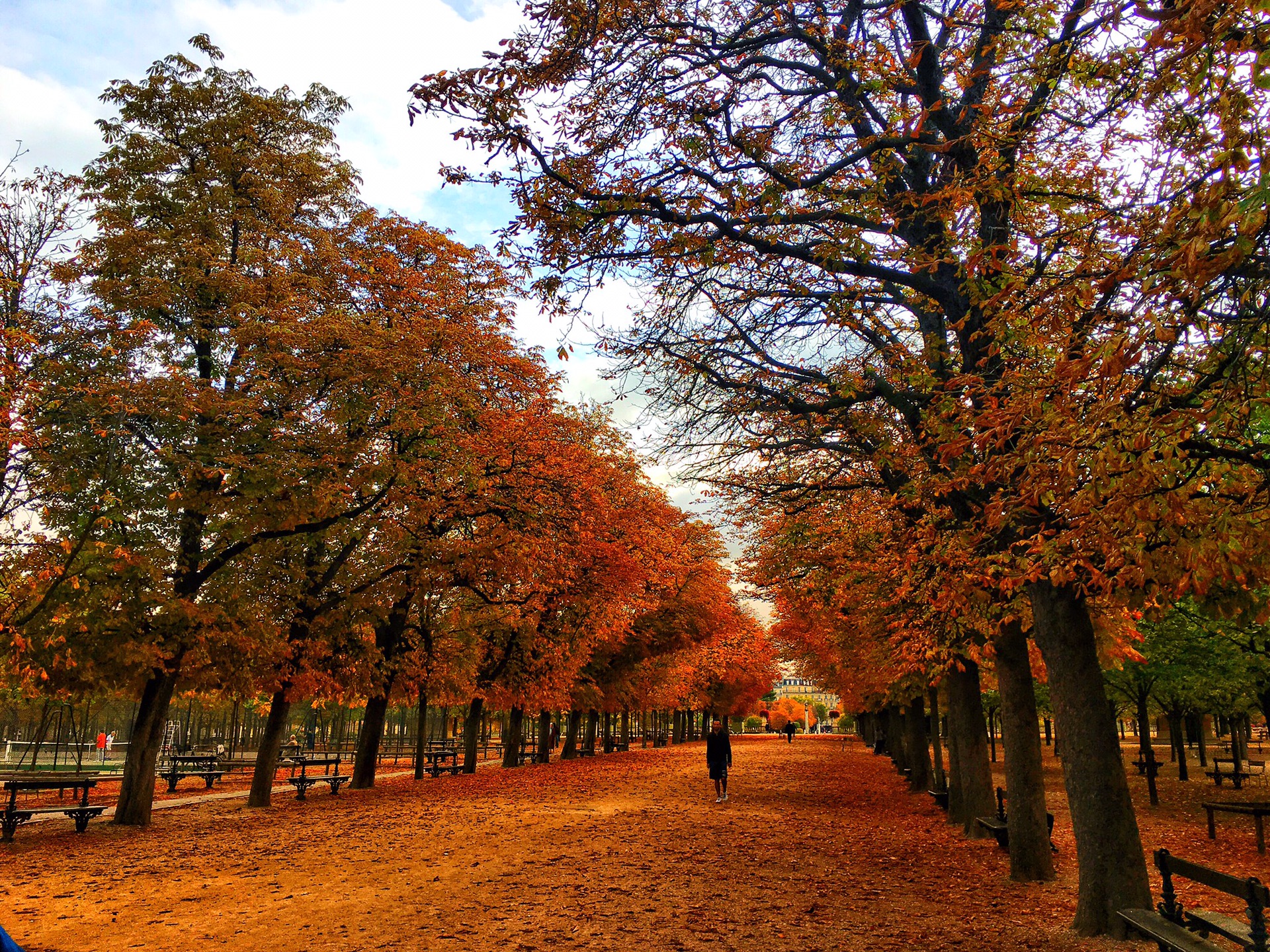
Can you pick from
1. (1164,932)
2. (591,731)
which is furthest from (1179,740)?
(591,731)

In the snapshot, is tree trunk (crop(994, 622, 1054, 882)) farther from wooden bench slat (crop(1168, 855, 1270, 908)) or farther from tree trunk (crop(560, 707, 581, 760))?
tree trunk (crop(560, 707, 581, 760))

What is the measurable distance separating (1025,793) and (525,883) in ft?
20.6

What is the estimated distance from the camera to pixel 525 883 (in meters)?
9.35

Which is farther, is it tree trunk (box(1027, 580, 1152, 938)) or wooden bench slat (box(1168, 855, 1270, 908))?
tree trunk (box(1027, 580, 1152, 938))

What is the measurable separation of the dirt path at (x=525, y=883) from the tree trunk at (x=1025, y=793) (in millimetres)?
320

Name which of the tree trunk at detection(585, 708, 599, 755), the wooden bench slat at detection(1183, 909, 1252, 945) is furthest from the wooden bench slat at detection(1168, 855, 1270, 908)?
the tree trunk at detection(585, 708, 599, 755)

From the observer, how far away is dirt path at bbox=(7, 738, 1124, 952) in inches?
284

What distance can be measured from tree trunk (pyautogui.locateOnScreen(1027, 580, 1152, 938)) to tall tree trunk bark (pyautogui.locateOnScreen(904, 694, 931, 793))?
1621 cm

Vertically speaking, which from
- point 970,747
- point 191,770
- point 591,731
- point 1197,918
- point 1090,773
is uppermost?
point 1090,773

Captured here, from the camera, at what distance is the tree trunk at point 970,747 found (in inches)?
527

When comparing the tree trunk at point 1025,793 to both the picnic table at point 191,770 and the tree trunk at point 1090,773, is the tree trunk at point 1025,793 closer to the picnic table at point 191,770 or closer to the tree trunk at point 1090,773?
the tree trunk at point 1090,773

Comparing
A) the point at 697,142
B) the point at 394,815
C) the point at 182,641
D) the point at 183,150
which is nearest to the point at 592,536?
the point at 394,815

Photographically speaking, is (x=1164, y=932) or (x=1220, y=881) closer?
(x=1220, y=881)

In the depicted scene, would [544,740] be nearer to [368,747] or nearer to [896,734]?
[368,747]
